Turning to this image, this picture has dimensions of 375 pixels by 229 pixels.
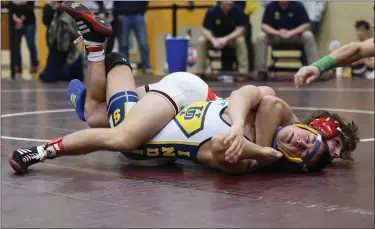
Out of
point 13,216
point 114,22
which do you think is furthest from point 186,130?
point 114,22

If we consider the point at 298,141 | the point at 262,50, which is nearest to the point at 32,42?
the point at 262,50

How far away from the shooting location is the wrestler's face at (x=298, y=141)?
3.44 meters

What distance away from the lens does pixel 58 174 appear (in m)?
3.57

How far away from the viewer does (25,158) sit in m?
3.64

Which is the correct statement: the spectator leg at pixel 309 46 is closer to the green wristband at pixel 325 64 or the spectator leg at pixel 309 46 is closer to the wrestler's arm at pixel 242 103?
the wrestler's arm at pixel 242 103

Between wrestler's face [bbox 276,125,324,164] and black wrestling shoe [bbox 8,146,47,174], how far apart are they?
118cm

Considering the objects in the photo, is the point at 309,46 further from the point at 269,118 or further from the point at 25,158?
the point at 25,158

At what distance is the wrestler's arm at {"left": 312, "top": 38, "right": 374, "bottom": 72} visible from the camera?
115 inches

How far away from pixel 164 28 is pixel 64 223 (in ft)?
37.1

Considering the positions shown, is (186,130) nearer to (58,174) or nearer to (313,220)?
(58,174)

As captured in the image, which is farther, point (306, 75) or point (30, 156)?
point (30, 156)

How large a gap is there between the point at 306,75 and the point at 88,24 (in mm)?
1493

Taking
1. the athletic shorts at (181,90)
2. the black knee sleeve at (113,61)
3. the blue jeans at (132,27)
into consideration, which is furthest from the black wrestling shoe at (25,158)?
the blue jeans at (132,27)

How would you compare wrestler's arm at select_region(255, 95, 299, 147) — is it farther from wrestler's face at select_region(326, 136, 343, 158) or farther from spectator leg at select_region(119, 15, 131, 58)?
spectator leg at select_region(119, 15, 131, 58)
